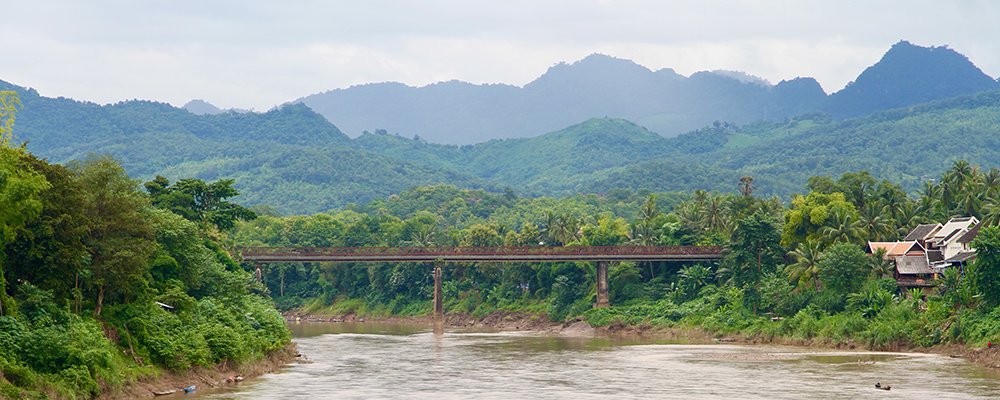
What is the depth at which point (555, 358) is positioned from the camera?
301 ft

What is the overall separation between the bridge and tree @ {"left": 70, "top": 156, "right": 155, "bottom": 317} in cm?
6223

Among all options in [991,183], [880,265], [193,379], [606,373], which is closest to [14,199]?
[193,379]

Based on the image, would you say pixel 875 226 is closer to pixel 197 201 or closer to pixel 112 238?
pixel 197 201

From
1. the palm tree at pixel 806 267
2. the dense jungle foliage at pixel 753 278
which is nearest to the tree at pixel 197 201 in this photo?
the dense jungle foliage at pixel 753 278

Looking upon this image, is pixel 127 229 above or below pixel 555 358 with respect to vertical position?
above

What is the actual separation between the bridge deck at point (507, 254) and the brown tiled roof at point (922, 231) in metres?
19.1

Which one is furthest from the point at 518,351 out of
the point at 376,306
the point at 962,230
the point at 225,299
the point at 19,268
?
the point at 376,306

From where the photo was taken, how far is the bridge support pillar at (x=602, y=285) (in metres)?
128

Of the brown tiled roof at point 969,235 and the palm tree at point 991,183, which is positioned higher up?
the palm tree at point 991,183

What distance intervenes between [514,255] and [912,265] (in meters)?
40.0

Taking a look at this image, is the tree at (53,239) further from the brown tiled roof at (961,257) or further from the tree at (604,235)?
the tree at (604,235)

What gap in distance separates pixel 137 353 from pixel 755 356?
45.3m

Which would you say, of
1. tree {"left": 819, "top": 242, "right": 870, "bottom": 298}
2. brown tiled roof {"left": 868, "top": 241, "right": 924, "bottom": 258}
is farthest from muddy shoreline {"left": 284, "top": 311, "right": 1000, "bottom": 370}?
brown tiled roof {"left": 868, "top": 241, "right": 924, "bottom": 258}

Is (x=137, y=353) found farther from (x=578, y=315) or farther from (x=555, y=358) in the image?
(x=578, y=315)
